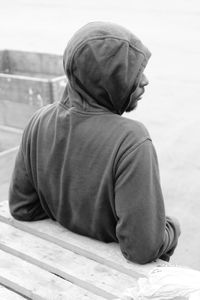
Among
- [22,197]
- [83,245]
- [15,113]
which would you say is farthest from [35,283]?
[15,113]

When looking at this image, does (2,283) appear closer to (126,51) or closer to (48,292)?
(48,292)

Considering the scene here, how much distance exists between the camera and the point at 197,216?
4113 mm

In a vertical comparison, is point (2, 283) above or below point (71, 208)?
below

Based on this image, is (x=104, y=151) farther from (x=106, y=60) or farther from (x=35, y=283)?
(x=35, y=283)

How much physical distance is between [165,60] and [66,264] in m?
7.25

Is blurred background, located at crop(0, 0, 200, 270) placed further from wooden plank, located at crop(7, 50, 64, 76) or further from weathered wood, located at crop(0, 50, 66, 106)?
wooden plank, located at crop(7, 50, 64, 76)

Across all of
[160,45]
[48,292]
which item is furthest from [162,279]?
[160,45]

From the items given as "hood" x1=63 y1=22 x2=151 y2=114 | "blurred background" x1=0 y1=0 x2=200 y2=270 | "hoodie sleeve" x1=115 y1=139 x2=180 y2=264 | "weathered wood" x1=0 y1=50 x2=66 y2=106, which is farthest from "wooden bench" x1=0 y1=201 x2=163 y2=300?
"weathered wood" x1=0 y1=50 x2=66 y2=106

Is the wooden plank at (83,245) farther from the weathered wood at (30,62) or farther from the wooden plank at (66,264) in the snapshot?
the weathered wood at (30,62)

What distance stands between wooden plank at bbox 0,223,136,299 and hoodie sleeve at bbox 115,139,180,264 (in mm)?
158

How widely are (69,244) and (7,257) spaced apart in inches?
11.3

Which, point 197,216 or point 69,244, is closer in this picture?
point 69,244

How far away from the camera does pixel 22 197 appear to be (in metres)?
2.45

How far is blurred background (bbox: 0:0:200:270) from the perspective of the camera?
4.44 m
